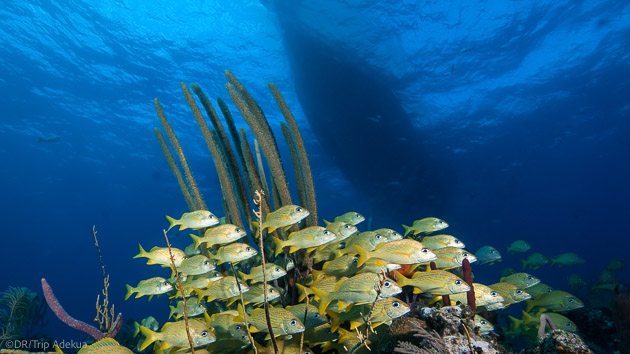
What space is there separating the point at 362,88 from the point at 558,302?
1492 cm

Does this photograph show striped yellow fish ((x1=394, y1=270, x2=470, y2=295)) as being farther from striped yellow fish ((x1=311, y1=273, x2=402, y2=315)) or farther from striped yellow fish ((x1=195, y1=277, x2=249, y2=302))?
striped yellow fish ((x1=195, y1=277, x2=249, y2=302))

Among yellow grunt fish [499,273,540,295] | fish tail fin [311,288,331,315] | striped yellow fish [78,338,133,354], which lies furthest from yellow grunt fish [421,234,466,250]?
striped yellow fish [78,338,133,354]

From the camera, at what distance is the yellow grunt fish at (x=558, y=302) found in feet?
15.3

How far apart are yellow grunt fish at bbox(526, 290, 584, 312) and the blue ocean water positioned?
13689 mm

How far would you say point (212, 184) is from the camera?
3612 centimetres

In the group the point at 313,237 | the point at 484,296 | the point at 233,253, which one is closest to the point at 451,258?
the point at 484,296

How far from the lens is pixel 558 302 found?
4781 mm

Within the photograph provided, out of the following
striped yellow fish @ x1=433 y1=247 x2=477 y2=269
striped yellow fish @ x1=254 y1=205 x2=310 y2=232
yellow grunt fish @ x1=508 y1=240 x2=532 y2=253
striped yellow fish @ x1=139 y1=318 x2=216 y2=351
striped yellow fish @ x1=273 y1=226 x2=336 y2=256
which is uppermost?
striped yellow fish @ x1=254 y1=205 x2=310 y2=232

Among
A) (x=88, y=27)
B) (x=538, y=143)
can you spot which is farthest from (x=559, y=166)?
(x=88, y=27)

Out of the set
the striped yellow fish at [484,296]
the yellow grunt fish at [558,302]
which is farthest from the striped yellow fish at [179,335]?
the yellow grunt fish at [558,302]

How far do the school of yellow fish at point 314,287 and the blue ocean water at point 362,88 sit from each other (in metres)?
13.8

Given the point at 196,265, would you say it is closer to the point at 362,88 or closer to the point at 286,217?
the point at 286,217

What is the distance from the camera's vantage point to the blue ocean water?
1535 centimetres

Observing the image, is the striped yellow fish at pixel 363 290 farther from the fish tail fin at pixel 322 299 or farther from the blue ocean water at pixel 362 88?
the blue ocean water at pixel 362 88
